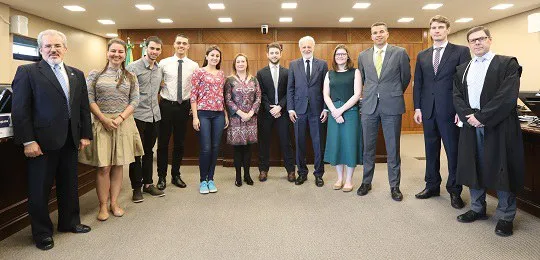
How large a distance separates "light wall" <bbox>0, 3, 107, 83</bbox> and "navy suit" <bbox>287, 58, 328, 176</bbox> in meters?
7.73

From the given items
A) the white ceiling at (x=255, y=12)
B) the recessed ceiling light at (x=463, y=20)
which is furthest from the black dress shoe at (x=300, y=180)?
the recessed ceiling light at (x=463, y=20)

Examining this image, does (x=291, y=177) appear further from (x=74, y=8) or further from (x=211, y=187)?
(x=74, y=8)

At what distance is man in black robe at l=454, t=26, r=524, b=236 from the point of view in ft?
8.22

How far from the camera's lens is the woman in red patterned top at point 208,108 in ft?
12.0

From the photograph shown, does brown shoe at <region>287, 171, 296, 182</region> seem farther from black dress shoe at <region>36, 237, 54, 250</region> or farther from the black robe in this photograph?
black dress shoe at <region>36, 237, 54, 250</region>

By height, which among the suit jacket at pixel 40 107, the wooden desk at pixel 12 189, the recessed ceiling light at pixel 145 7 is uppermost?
the recessed ceiling light at pixel 145 7

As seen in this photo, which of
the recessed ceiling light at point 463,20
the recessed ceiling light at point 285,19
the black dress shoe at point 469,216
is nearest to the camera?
the black dress shoe at point 469,216

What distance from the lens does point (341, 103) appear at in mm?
3676

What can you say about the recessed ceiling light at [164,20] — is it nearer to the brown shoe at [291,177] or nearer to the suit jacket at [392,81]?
the brown shoe at [291,177]

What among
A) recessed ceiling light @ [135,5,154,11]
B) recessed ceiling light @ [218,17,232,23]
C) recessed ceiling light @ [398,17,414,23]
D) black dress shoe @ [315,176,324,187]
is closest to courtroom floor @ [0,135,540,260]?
black dress shoe @ [315,176,324,187]

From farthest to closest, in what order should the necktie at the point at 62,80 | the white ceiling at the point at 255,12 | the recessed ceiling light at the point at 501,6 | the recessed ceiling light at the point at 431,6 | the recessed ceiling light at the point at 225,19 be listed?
the recessed ceiling light at the point at 225,19 → the recessed ceiling light at the point at 501,6 → the recessed ceiling light at the point at 431,6 → the white ceiling at the point at 255,12 → the necktie at the point at 62,80

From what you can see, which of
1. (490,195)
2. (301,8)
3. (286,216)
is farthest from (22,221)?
(301,8)

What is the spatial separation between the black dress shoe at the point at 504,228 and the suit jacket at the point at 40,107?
3.15 metres

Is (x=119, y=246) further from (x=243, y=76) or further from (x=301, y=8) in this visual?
(x=301, y=8)
